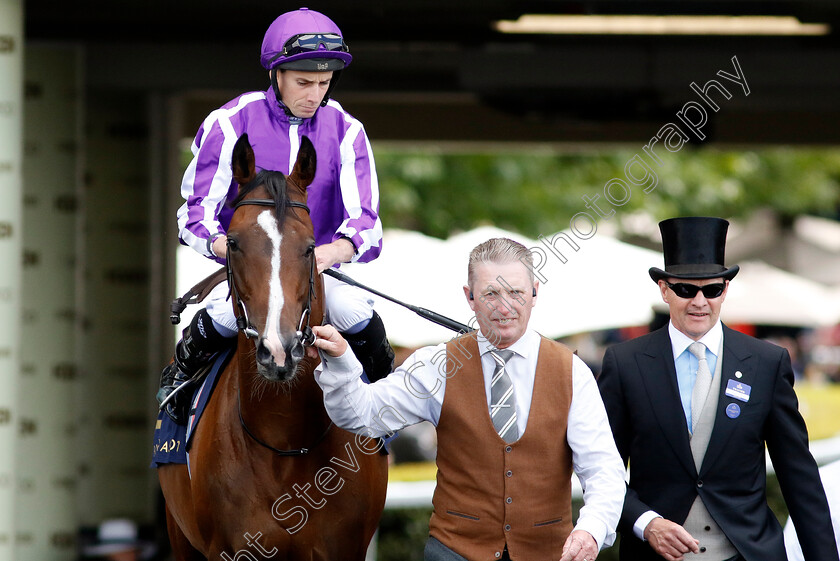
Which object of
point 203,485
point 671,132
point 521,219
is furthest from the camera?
point 521,219

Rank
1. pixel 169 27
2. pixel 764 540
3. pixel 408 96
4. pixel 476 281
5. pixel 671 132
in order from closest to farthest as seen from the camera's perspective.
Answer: pixel 476 281 < pixel 764 540 < pixel 169 27 < pixel 408 96 < pixel 671 132

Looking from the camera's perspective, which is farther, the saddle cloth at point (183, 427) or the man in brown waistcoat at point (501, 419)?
the saddle cloth at point (183, 427)

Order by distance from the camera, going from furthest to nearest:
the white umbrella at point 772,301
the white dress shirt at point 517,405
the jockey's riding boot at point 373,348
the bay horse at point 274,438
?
the white umbrella at point 772,301 < the jockey's riding boot at point 373,348 < the bay horse at point 274,438 < the white dress shirt at point 517,405

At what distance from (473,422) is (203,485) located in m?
1.11

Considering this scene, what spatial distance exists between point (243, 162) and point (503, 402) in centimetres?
121

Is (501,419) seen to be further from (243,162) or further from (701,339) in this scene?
(243,162)

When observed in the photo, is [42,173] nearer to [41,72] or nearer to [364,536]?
[41,72]

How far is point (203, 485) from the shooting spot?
156 inches

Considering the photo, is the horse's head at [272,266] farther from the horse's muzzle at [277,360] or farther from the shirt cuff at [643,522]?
the shirt cuff at [643,522]

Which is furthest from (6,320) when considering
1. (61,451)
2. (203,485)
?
(61,451)

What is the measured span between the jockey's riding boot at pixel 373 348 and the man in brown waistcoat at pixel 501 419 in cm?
57

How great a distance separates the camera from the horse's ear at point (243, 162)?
147 inches

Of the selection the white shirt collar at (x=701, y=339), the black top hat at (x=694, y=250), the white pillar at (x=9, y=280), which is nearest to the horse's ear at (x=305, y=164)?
the black top hat at (x=694, y=250)

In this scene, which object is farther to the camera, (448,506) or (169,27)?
(169,27)
